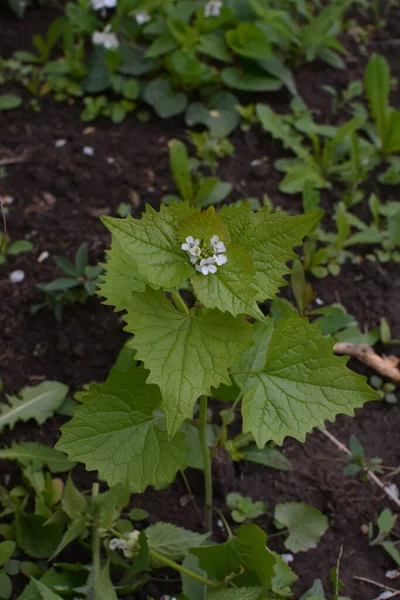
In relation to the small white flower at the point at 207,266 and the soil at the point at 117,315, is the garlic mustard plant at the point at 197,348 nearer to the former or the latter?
the small white flower at the point at 207,266

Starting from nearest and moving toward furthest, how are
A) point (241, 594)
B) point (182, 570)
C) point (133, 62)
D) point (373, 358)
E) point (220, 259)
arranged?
point (220, 259) → point (241, 594) → point (182, 570) → point (373, 358) → point (133, 62)

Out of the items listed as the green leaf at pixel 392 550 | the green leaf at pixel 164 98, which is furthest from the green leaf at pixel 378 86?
the green leaf at pixel 392 550

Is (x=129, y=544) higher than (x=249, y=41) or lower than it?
lower

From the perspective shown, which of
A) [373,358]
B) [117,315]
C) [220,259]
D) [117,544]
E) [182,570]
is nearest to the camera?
[220,259]

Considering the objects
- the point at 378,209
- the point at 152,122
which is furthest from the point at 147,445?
the point at 152,122

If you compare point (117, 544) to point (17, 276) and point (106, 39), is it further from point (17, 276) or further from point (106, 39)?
point (106, 39)

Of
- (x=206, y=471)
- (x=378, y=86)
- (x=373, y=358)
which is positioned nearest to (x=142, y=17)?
(x=378, y=86)
